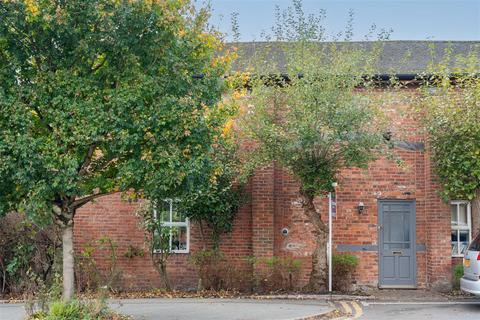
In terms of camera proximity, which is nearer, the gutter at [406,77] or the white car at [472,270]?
the white car at [472,270]

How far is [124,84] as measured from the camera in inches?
394

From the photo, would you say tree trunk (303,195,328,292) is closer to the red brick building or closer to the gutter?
the red brick building

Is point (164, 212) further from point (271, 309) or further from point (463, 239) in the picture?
point (463, 239)

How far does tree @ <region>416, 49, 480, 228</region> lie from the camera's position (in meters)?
14.5

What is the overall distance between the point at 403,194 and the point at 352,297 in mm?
3429

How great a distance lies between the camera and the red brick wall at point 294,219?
16.4m

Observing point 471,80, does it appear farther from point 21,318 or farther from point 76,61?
point 21,318

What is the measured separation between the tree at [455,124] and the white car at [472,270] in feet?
8.16

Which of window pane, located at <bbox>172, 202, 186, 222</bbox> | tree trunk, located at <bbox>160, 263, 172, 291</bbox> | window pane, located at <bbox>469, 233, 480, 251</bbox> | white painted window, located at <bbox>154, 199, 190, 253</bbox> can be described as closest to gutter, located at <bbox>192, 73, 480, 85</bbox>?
window pane, located at <bbox>469, 233, 480, 251</bbox>

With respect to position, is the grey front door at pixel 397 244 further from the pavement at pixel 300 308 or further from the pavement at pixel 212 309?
the pavement at pixel 212 309

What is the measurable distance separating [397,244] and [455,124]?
12.2 feet

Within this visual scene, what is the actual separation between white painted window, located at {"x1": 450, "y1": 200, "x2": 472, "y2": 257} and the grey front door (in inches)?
40.6

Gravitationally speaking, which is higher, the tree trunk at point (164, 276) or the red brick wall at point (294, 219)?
the red brick wall at point (294, 219)

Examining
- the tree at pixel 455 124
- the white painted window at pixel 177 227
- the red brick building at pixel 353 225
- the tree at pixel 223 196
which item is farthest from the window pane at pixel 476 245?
the white painted window at pixel 177 227
